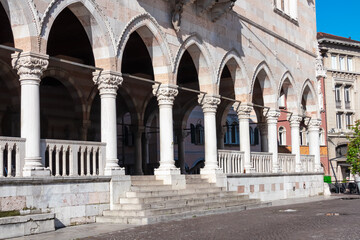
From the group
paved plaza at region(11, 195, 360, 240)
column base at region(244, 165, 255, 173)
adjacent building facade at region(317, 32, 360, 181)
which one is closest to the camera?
paved plaza at region(11, 195, 360, 240)

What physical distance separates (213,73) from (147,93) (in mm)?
5423

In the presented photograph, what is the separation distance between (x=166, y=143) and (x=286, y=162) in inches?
347

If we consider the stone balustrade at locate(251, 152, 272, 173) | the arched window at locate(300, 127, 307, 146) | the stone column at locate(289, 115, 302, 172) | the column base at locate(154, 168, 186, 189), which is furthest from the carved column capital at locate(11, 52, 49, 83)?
the arched window at locate(300, 127, 307, 146)

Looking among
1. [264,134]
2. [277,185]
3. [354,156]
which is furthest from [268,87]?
[354,156]

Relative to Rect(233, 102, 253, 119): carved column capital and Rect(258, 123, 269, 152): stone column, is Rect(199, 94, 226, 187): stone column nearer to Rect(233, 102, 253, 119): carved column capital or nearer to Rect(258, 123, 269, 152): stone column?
Rect(233, 102, 253, 119): carved column capital

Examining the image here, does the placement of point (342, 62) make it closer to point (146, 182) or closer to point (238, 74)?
point (238, 74)

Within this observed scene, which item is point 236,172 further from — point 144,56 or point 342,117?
point 342,117

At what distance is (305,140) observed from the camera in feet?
159

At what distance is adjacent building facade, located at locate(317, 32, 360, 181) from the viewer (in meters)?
48.9

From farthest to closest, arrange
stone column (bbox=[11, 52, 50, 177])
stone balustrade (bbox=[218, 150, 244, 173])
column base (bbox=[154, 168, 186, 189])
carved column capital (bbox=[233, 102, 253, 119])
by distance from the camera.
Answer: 1. carved column capital (bbox=[233, 102, 253, 119])
2. stone balustrade (bbox=[218, 150, 244, 173])
3. column base (bbox=[154, 168, 186, 189])
4. stone column (bbox=[11, 52, 50, 177])

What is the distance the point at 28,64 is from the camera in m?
11.3

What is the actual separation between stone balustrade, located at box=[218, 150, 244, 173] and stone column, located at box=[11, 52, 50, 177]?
8.09m

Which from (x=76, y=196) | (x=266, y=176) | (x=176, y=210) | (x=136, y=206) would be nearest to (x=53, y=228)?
(x=76, y=196)

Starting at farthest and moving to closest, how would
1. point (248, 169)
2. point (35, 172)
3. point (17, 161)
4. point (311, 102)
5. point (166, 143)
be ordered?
point (311, 102) < point (248, 169) < point (166, 143) < point (35, 172) < point (17, 161)
